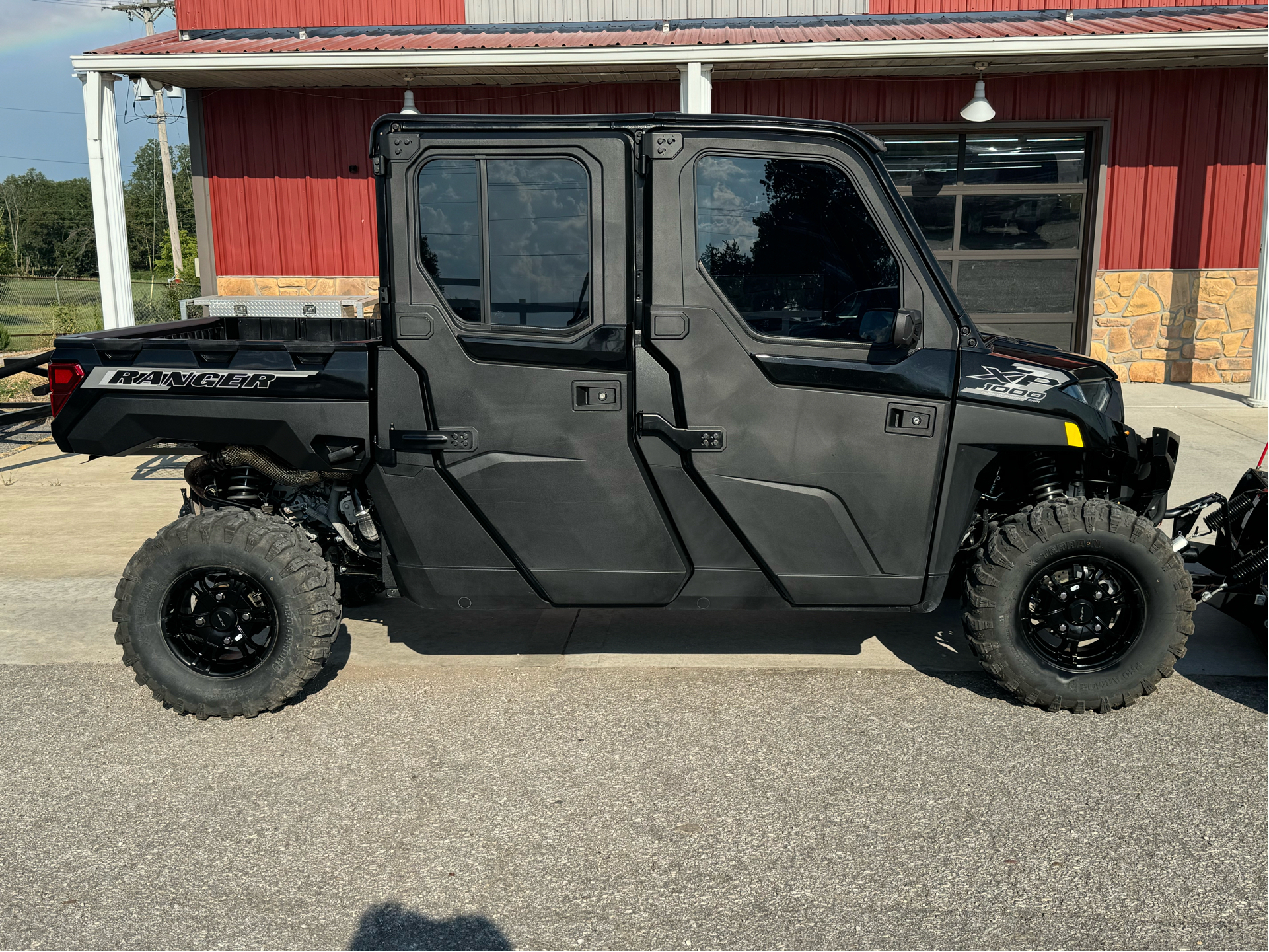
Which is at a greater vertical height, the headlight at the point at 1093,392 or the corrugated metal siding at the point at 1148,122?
the corrugated metal siding at the point at 1148,122

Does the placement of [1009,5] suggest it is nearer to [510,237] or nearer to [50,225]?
[510,237]

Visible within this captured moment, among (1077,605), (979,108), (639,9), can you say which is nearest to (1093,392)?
(1077,605)

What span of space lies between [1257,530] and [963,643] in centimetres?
138

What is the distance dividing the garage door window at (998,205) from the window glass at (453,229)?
10856mm

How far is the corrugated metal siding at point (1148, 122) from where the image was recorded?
44.7 feet

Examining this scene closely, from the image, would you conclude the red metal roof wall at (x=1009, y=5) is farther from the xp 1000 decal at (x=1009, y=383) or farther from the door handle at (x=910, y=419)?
the door handle at (x=910, y=419)

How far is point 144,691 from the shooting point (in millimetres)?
4762

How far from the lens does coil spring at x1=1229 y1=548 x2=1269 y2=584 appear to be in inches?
179

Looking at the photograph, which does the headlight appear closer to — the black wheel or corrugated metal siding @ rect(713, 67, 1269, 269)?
the black wheel

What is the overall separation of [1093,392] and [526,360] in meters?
2.35

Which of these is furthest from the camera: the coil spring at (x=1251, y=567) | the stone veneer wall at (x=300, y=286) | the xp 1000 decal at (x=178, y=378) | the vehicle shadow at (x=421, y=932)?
the stone veneer wall at (x=300, y=286)

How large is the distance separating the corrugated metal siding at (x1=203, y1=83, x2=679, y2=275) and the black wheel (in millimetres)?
10984

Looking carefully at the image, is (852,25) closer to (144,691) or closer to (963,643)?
(963,643)

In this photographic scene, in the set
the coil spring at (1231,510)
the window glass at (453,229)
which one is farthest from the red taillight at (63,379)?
the coil spring at (1231,510)
